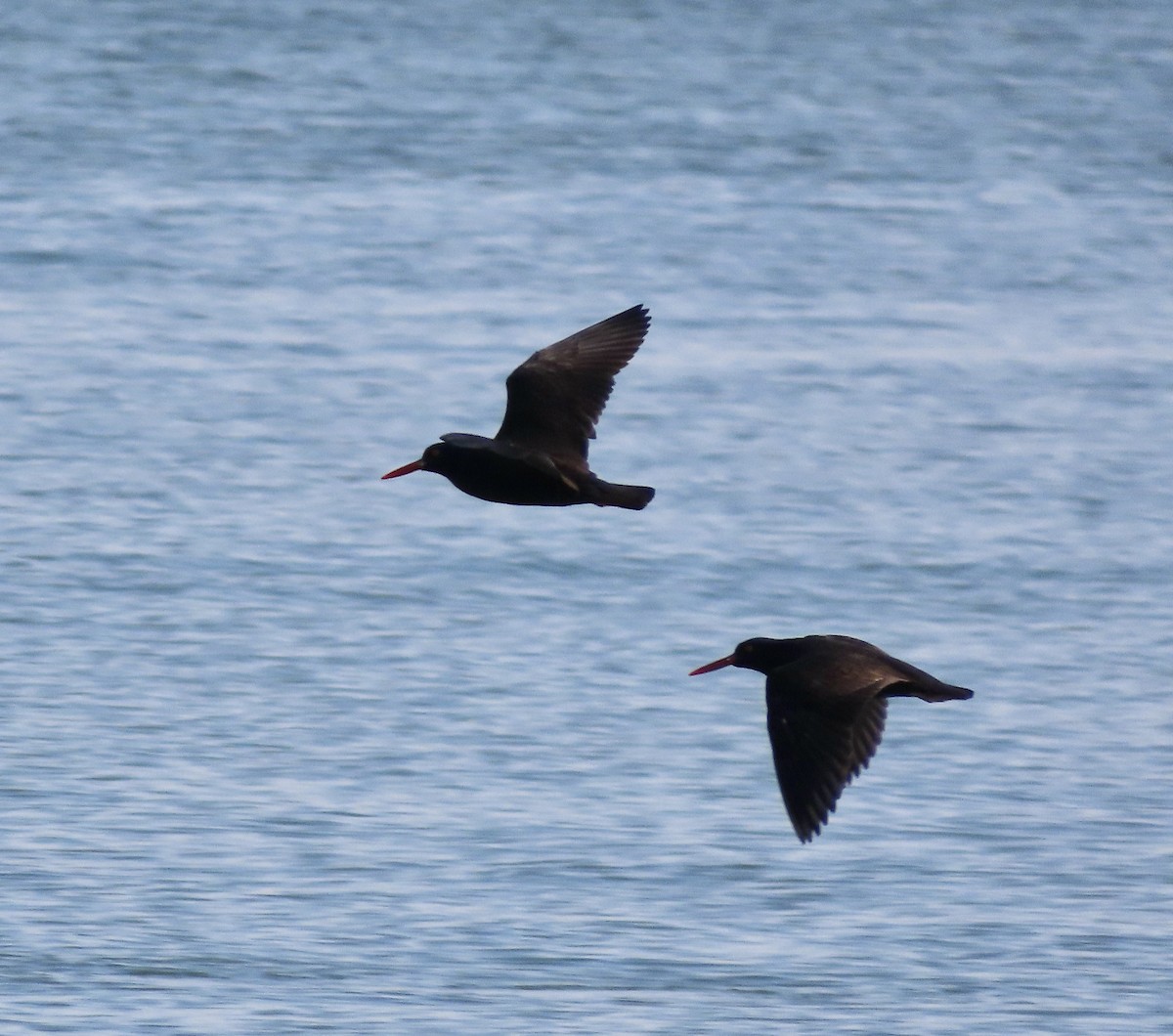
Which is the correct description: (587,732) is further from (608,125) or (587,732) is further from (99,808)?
(608,125)

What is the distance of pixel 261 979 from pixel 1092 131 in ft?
63.8

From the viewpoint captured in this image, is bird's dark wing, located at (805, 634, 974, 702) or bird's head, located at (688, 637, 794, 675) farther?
bird's head, located at (688, 637, 794, 675)

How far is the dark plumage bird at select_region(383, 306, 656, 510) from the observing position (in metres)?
9.84

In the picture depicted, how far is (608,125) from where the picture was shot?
1143 inches

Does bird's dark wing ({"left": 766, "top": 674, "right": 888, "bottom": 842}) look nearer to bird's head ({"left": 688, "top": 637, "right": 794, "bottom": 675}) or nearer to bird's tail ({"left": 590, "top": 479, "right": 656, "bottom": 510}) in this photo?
bird's head ({"left": 688, "top": 637, "right": 794, "bottom": 675})

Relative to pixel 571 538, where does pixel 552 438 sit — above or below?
above

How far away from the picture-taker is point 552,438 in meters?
10.4

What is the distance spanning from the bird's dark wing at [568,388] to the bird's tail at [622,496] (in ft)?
1.55

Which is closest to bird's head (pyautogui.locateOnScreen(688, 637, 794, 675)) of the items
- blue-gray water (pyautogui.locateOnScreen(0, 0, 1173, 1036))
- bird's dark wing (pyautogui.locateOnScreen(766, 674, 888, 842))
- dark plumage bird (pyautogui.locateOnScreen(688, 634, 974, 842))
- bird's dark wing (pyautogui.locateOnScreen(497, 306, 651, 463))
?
dark plumage bird (pyautogui.locateOnScreen(688, 634, 974, 842))

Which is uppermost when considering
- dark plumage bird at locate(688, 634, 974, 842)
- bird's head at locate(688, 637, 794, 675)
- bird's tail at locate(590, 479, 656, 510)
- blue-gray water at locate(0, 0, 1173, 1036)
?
bird's tail at locate(590, 479, 656, 510)

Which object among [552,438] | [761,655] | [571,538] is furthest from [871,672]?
[571,538]

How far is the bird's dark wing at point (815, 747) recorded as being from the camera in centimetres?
869

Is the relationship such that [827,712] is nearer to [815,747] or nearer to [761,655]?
[815,747]

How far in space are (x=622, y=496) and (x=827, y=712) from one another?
115 cm
